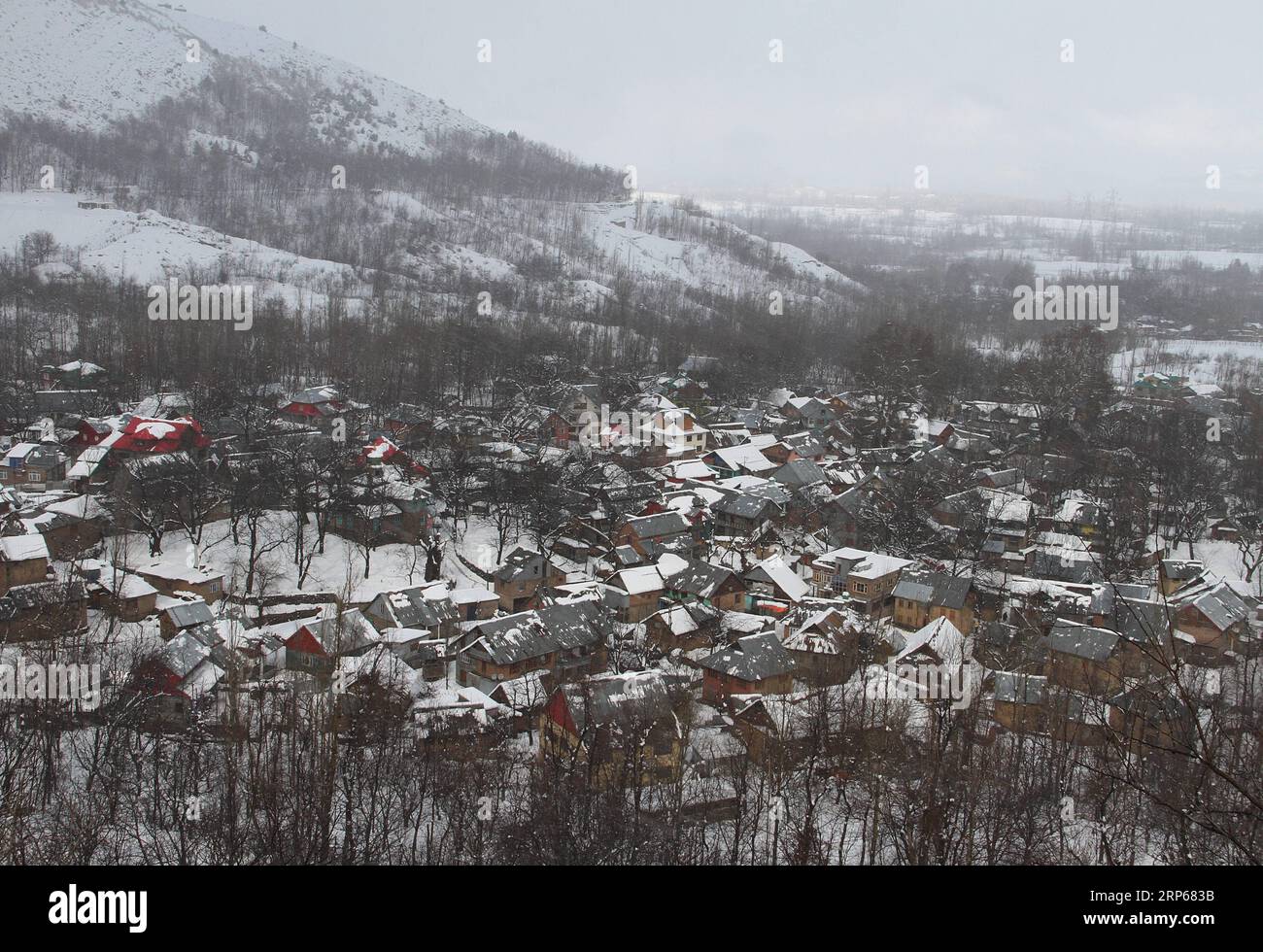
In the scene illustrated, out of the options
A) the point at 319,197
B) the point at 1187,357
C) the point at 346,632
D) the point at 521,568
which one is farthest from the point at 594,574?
the point at 319,197

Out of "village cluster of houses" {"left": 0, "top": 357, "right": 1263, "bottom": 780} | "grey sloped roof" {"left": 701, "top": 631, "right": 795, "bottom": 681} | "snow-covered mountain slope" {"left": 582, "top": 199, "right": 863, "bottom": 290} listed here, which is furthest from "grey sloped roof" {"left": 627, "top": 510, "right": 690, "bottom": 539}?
"snow-covered mountain slope" {"left": 582, "top": 199, "right": 863, "bottom": 290}

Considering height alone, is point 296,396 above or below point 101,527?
above

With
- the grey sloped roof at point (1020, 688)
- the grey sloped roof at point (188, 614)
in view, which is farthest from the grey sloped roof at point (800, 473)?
the grey sloped roof at point (188, 614)

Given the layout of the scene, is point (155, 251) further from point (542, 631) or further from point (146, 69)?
point (146, 69)

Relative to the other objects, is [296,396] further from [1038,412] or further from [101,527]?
[1038,412]

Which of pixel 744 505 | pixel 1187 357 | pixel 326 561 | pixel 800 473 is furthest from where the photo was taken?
pixel 1187 357
